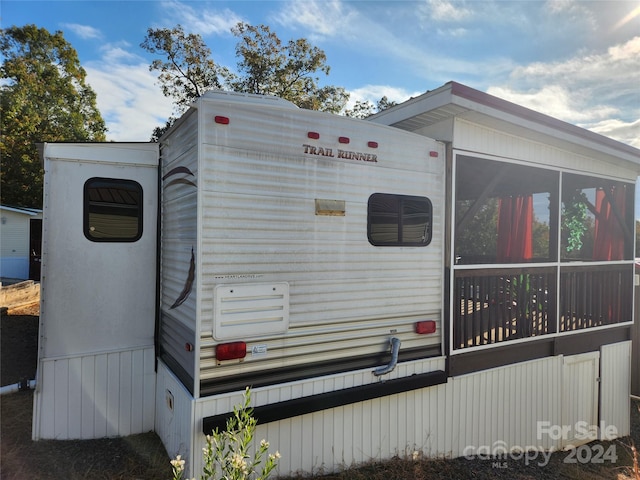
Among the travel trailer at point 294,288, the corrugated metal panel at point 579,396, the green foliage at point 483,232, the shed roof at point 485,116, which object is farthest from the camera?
the green foliage at point 483,232

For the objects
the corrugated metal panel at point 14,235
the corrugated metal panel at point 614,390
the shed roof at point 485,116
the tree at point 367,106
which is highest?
the tree at point 367,106

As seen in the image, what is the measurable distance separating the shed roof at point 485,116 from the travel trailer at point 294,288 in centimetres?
2

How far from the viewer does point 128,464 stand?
3.05 meters

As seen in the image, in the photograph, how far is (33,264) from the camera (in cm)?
1366

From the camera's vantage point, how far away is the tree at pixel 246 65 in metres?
13.9

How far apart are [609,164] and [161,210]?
642 cm

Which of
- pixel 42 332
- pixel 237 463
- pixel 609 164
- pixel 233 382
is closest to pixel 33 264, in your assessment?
pixel 42 332

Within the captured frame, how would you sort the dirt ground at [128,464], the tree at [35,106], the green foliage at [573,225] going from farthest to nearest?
the tree at [35,106] → the green foliage at [573,225] → the dirt ground at [128,464]

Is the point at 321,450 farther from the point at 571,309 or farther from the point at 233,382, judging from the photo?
the point at 571,309

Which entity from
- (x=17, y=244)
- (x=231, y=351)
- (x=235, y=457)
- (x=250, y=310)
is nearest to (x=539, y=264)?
(x=250, y=310)

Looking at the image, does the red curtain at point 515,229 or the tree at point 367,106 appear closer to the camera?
the red curtain at point 515,229

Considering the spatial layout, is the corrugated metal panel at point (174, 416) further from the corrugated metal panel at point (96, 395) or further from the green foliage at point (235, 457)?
the green foliage at point (235, 457)

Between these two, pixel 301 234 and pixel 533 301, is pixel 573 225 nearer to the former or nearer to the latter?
pixel 533 301

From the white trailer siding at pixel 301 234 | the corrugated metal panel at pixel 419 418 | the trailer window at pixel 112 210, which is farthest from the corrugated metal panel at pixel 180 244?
the corrugated metal panel at pixel 419 418
